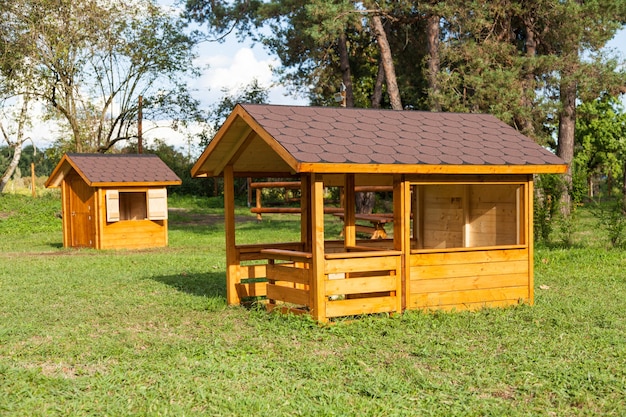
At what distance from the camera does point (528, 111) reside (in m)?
22.1

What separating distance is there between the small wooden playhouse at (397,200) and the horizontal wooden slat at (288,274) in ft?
0.05

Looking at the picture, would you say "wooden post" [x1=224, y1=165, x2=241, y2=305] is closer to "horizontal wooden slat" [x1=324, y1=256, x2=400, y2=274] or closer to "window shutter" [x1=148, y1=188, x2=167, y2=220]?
"horizontal wooden slat" [x1=324, y1=256, x2=400, y2=274]

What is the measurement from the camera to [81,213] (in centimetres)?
2169

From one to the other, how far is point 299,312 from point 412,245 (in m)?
3.31

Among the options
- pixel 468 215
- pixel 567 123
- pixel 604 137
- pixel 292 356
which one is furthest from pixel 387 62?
pixel 604 137

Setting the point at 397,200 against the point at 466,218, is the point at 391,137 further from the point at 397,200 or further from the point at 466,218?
the point at 466,218

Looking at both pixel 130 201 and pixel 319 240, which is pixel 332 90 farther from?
pixel 319 240

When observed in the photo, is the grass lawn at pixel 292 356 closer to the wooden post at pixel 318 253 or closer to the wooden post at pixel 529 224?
the wooden post at pixel 318 253

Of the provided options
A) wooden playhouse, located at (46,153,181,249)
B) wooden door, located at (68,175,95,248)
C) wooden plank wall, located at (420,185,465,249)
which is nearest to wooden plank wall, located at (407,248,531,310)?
wooden plank wall, located at (420,185,465,249)

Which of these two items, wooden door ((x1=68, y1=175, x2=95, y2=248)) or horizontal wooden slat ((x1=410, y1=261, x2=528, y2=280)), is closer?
horizontal wooden slat ((x1=410, y1=261, x2=528, y2=280))

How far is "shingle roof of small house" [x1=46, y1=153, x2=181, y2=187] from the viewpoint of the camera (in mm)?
20594

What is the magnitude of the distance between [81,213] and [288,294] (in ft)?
45.4

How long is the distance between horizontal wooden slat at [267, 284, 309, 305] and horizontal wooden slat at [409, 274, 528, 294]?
1.35 metres

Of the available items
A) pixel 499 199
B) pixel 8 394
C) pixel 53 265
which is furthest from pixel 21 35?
pixel 8 394
